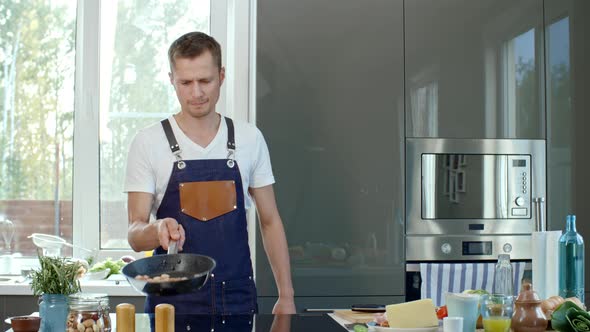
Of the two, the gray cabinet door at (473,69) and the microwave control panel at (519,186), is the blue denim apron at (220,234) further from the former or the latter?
the microwave control panel at (519,186)

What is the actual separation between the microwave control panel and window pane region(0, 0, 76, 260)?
6.70 ft

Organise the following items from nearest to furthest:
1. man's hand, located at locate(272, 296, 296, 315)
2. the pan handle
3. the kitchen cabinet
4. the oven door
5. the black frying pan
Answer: the black frying pan → the pan handle → man's hand, located at locate(272, 296, 296, 315) → the oven door → the kitchen cabinet

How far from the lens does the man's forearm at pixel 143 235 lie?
2.59 meters

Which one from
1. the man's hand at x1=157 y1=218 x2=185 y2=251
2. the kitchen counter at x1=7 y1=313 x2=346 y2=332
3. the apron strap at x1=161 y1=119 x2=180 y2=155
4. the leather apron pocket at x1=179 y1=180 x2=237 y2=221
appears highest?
the apron strap at x1=161 y1=119 x2=180 y2=155

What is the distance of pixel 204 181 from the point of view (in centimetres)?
283

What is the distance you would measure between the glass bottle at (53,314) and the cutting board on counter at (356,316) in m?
0.74

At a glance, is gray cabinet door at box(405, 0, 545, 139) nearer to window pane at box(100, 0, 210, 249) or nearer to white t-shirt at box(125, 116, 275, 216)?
white t-shirt at box(125, 116, 275, 216)

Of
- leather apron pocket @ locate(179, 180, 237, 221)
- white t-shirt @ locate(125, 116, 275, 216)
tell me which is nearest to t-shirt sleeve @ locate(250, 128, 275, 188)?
white t-shirt @ locate(125, 116, 275, 216)

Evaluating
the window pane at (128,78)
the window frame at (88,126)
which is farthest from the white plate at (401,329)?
the window pane at (128,78)

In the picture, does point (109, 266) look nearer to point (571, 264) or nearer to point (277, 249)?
point (277, 249)

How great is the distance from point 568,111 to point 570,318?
1.81 meters

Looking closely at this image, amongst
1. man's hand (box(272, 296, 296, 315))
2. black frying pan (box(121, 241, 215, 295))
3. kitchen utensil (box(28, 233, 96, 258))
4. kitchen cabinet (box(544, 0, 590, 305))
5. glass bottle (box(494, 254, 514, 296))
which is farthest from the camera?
kitchen utensil (box(28, 233, 96, 258))

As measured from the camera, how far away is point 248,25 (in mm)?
3783

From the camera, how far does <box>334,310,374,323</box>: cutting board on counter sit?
2422 mm
